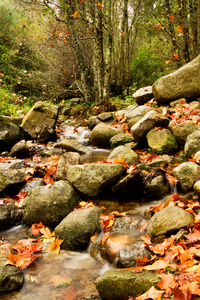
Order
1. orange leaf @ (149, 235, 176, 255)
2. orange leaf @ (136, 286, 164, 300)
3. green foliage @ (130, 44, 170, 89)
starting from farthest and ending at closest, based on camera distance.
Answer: green foliage @ (130, 44, 170, 89), orange leaf @ (149, 235, 176, 255), orange leaf @ (136, 286, 164, 300)

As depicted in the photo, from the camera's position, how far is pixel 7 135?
6.83 meters

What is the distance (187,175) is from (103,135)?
12.8ft

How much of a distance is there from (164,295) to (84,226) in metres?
1.45

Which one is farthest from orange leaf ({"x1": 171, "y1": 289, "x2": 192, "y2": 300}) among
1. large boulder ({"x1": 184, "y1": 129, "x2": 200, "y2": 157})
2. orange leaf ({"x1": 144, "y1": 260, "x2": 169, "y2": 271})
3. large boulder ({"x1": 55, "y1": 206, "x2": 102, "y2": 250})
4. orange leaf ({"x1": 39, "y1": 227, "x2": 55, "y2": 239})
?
large boulder ({"x1": 184, "y1": 129, "x2": 200, "y2": 157})

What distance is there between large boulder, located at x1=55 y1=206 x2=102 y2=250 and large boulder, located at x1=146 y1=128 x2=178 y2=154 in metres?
3.05

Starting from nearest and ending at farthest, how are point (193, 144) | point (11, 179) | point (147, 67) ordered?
point (11, 179)
point (193, 144)
point (147, 67)

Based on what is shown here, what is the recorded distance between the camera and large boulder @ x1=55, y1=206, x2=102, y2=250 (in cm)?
296

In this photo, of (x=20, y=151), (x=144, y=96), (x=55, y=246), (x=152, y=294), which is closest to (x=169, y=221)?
(x=152, y=294)

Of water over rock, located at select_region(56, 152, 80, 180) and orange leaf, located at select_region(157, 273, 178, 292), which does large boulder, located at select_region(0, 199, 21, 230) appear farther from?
orange leaf, located at select_region(157, 273, 178, 292)

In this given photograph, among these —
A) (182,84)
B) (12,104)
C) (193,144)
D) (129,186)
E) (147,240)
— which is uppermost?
(182,84)

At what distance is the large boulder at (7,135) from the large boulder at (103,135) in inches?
102

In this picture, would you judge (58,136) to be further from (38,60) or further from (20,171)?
(38,60)

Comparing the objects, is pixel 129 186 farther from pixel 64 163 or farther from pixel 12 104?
pixel 12 104

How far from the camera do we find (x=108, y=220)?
3.24 metres
